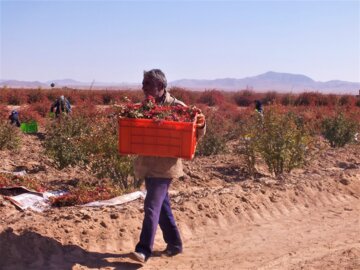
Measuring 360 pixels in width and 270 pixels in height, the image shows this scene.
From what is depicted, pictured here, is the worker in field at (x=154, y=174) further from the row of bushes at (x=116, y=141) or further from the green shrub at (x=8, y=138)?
the green shrub at (x=8, y=138)

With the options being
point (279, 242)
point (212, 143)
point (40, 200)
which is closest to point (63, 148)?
point (40, 200)

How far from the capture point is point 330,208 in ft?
27.7

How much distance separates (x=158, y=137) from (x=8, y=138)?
9947 millimetres

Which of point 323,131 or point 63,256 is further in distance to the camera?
point 323,131

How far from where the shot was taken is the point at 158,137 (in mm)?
5445

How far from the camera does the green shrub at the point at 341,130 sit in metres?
16.5

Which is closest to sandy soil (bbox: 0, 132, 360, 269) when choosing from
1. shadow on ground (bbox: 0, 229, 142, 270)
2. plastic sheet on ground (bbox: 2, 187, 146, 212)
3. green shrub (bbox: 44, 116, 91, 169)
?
shadow on ground (bbox: 0, 229, 142, 270)

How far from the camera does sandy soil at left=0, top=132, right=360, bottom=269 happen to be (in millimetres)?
5891

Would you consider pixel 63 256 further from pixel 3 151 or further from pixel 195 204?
pixel 3 151

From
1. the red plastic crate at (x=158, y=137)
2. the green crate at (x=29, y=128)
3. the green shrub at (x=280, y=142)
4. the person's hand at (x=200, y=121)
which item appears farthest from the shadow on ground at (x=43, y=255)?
the green crate at (x=29, y=128)

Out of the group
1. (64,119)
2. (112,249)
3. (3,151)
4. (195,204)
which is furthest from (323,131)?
(112,249)

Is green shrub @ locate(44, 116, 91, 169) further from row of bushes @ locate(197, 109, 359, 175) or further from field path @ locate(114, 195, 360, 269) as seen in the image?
field path @ locate(114, 195, 360, 269)

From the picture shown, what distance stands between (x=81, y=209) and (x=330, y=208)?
3.54 m

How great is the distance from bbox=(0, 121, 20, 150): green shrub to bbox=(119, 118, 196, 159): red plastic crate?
9.60 metres
